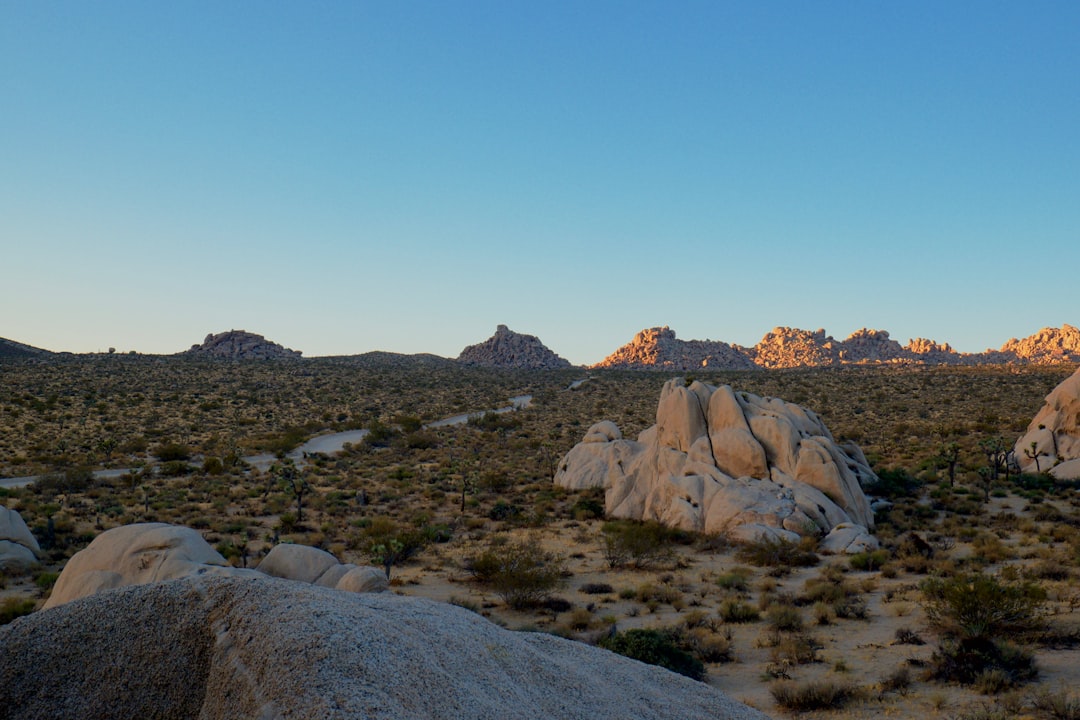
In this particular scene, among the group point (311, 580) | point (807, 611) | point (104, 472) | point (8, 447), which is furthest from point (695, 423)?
point (8, 447)

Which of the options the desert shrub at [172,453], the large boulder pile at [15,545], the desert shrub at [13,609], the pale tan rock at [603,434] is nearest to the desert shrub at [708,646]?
the desert shrub at [13,609]

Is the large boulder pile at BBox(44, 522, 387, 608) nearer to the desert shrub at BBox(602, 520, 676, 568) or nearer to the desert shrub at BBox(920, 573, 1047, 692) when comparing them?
the desert shrub at BBox(602, 520, 676, 568)

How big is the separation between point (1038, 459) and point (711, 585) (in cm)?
2364

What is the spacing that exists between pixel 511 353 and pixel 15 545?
402 feet

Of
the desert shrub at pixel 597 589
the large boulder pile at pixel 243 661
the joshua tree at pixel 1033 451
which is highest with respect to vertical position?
the large boulder pile at pixel 243 661

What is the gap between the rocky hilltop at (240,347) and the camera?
117m

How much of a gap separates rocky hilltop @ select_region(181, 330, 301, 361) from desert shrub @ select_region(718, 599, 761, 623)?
113 meters

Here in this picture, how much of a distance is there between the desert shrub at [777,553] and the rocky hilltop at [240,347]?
4317 inches

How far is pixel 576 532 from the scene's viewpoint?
25047 millimetres

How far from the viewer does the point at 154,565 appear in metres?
12.8

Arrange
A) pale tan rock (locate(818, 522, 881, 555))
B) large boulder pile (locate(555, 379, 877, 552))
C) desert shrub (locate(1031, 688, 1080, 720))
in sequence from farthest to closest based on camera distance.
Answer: large boulder pile (locate(555, 379, 877, 552))
pale tan rock (locate(818, 522, 881, 555))
desert shrub (locate(1031, 688, 1080, 720))

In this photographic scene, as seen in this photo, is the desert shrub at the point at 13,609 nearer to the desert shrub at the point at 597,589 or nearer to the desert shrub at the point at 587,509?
the desert shrub at the point at 597,589

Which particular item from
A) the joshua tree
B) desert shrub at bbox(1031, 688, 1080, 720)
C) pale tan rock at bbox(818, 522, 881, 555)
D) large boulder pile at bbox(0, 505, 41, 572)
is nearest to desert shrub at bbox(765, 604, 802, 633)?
desert shrub at bbox(1031, 688, 1080, 720)

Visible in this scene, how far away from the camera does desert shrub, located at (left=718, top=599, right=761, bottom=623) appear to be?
15.2m
